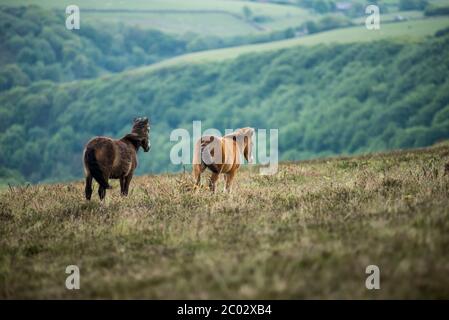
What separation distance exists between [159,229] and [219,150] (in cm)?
511

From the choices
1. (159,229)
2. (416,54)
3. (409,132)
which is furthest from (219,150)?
(416,54)

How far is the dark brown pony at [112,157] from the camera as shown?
1363 cm

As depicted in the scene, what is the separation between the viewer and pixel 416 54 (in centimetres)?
16688

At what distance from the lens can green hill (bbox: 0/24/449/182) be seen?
145 m

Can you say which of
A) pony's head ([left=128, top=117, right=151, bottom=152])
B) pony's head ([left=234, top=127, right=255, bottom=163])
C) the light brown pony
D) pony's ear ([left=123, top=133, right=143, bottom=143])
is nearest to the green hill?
pony's head ([left=234, top=127, right=255, bottom=163])

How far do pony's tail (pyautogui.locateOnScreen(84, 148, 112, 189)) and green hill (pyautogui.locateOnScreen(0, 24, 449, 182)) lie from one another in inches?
4678

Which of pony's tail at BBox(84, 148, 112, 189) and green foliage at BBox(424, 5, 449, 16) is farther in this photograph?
green foliage at BBox(424, 5, 449, 16)

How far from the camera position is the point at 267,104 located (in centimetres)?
18512

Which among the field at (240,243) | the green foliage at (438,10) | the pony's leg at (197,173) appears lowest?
the field at (240,243)

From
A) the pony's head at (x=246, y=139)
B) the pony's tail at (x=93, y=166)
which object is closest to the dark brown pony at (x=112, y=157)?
the pony's tail at (x=93, y=166)

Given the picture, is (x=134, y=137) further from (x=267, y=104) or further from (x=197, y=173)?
(x=267, y=104)

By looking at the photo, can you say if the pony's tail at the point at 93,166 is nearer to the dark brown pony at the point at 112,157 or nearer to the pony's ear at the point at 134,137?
the dark brown pony at the point at 112,157

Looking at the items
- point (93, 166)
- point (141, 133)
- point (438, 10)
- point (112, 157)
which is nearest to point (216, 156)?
point (141, 133)

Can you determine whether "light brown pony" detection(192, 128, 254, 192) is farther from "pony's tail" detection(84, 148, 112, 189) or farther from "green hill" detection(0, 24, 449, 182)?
"green hill" detection(0, 24, 449, 182)
